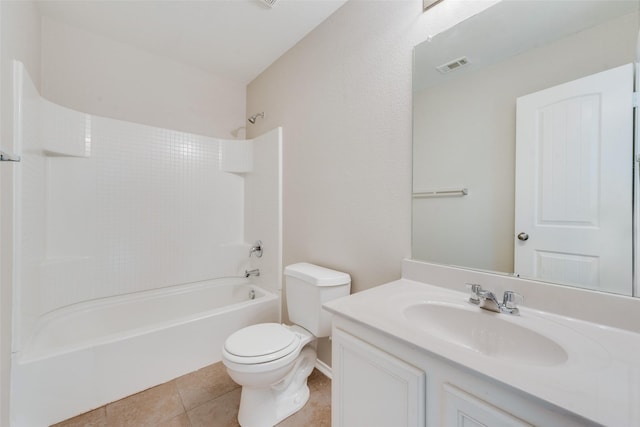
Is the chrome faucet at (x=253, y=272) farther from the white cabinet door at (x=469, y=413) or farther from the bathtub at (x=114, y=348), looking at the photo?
the white cabinet door at (x=469, y=413)

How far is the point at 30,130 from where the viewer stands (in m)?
1.41

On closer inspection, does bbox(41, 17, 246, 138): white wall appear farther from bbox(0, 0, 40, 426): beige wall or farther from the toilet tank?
the toilet tank

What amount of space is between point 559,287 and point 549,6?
3.33ft

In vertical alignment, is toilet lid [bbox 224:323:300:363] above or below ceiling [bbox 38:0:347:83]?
below

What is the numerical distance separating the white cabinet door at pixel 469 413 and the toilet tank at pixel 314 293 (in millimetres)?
883

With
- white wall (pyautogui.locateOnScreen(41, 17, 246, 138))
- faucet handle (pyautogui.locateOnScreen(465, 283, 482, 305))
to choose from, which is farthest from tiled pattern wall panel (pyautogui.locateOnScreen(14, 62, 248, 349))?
faucet handle (pyautogui.locateOnScreen(465, 283, 482, 305))

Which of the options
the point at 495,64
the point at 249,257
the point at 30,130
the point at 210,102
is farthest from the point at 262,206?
the point at 495,64

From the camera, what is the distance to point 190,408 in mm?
1435

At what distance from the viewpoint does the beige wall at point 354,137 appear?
132 centimetres

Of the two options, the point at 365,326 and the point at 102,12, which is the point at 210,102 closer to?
the point at 102,12

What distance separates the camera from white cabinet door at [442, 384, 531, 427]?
1.80 ft

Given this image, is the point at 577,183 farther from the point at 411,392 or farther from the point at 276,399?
the point at 276,399

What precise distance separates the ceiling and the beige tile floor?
2455mm

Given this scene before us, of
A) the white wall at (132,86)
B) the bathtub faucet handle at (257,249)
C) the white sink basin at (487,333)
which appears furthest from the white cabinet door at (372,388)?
the white wall at (132,86)
